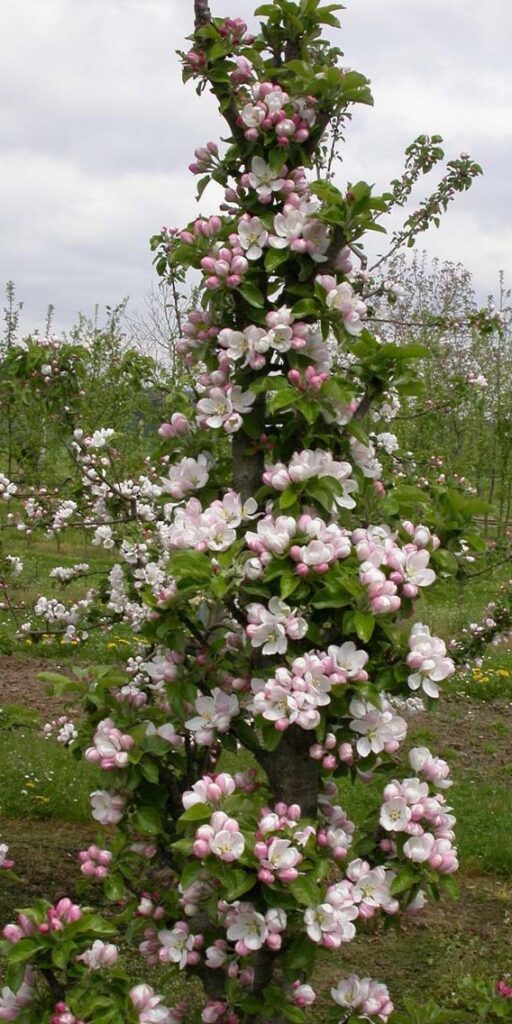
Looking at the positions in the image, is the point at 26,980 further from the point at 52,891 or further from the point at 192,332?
the point at 52,891

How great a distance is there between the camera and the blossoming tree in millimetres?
2264

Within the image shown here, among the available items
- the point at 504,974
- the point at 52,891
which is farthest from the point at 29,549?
the point at 504,974

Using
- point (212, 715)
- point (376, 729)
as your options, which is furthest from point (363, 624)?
point (212, 715)

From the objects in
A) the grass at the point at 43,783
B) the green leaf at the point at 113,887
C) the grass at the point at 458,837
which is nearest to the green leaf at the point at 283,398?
the grass at the point at 458,837

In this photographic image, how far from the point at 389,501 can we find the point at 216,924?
1.20 meters

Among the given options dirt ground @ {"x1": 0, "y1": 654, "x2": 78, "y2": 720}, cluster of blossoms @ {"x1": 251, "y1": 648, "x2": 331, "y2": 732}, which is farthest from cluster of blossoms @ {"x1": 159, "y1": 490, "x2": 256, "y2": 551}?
dirt ground @ {"x1": 0, "y1": 654, "x2": 78, "y2": 720}

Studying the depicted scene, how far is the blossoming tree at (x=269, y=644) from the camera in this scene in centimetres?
226

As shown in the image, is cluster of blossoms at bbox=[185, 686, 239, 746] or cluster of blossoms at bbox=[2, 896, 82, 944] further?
cluster of blossoms at bbox=[185, 686, 239, 746]

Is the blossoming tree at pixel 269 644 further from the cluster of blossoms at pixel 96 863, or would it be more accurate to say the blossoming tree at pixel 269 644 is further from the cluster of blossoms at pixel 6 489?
the cluster of blossoms at pixel 6 489

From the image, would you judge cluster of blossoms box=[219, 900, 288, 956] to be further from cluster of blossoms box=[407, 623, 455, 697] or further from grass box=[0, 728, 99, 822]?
grass box=[0, 728, 99, 822]

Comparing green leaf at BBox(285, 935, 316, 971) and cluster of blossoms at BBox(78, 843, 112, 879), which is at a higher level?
cluster of blossoms at BBox(78, 843, 112, 879)

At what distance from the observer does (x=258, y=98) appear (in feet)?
9.20

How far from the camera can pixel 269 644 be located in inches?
92.4

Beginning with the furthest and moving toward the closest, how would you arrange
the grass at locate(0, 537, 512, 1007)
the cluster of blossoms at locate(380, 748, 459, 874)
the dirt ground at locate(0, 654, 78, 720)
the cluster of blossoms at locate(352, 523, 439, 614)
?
1. the dirt ground at locate(0, 654, 78, 720)
2. the grass at locate(0, 537, 512, 1007)
3. the cluster of blossoms at locate(380, 748, 459, 874)
4. the cluster of blossoms at locate(352, 523, 439, 614)
